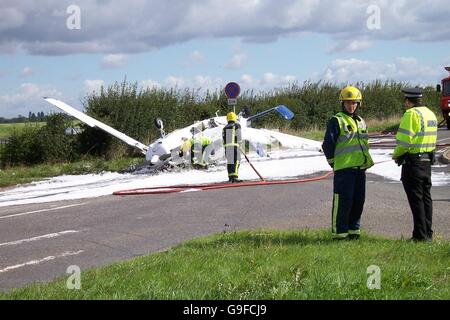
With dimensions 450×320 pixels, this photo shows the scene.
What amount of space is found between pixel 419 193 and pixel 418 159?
43 centimetres

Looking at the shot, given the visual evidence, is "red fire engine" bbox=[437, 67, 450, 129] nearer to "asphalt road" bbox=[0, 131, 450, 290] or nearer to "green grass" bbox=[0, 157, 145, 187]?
"green grass" bbox=[0, 157, 145, 187]

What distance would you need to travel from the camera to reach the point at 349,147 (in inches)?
335

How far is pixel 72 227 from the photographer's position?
11.4m

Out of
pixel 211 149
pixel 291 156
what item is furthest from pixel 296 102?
pixel 211 149

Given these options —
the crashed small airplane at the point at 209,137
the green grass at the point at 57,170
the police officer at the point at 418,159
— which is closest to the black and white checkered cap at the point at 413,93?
the police officer at the point at 418,159

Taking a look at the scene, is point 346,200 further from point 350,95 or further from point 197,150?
point 197,150

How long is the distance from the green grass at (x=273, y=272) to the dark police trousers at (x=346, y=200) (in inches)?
9.6

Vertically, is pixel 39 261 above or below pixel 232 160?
below

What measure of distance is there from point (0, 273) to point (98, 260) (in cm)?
123

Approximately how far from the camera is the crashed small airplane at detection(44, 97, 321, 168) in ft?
68.6

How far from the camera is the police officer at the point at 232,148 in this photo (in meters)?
16.5

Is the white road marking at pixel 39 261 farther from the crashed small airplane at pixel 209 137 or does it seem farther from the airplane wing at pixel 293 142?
the airplane wing at pixel 293 142

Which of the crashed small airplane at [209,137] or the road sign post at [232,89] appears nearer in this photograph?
the road sign post at [232,89]

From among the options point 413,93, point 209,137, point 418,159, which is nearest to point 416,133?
point 418,159
